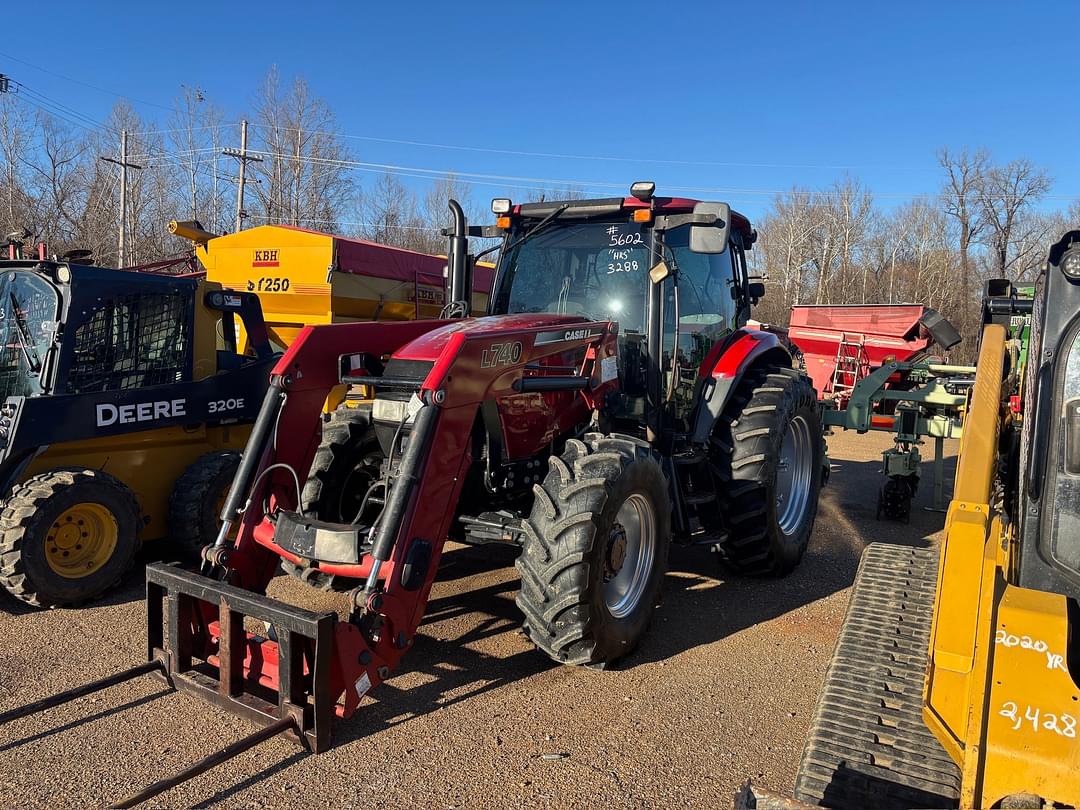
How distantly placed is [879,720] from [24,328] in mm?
5572

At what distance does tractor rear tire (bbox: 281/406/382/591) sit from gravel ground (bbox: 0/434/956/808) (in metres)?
0.74

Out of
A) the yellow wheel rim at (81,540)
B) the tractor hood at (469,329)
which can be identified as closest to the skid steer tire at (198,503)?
the yellow wheel rim at (81,540)

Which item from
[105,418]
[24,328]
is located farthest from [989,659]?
[24,328]

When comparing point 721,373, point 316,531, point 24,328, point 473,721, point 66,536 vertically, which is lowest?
point 473,721

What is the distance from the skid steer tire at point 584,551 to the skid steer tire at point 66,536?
115 inches

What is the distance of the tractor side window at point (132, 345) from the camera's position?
16.9 ft

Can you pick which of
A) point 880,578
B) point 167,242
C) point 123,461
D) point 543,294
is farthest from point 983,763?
point 167,242

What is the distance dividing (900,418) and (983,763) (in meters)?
5.70

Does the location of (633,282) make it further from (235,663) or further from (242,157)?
(242,157)

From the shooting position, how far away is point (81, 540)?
4805 mm

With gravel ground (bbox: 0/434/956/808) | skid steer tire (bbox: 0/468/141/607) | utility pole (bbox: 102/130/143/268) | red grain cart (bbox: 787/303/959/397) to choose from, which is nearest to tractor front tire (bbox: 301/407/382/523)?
gravel ground (bbox: 0/434/956/808)

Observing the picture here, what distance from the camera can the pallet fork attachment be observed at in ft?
9.61

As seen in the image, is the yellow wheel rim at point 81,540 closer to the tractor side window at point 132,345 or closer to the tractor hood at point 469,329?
the tractor side window at point 132,345

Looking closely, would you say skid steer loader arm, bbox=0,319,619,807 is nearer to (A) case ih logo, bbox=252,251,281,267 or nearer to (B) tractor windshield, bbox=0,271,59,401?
(B) tractor windshield, bbox=0,271,59,401
